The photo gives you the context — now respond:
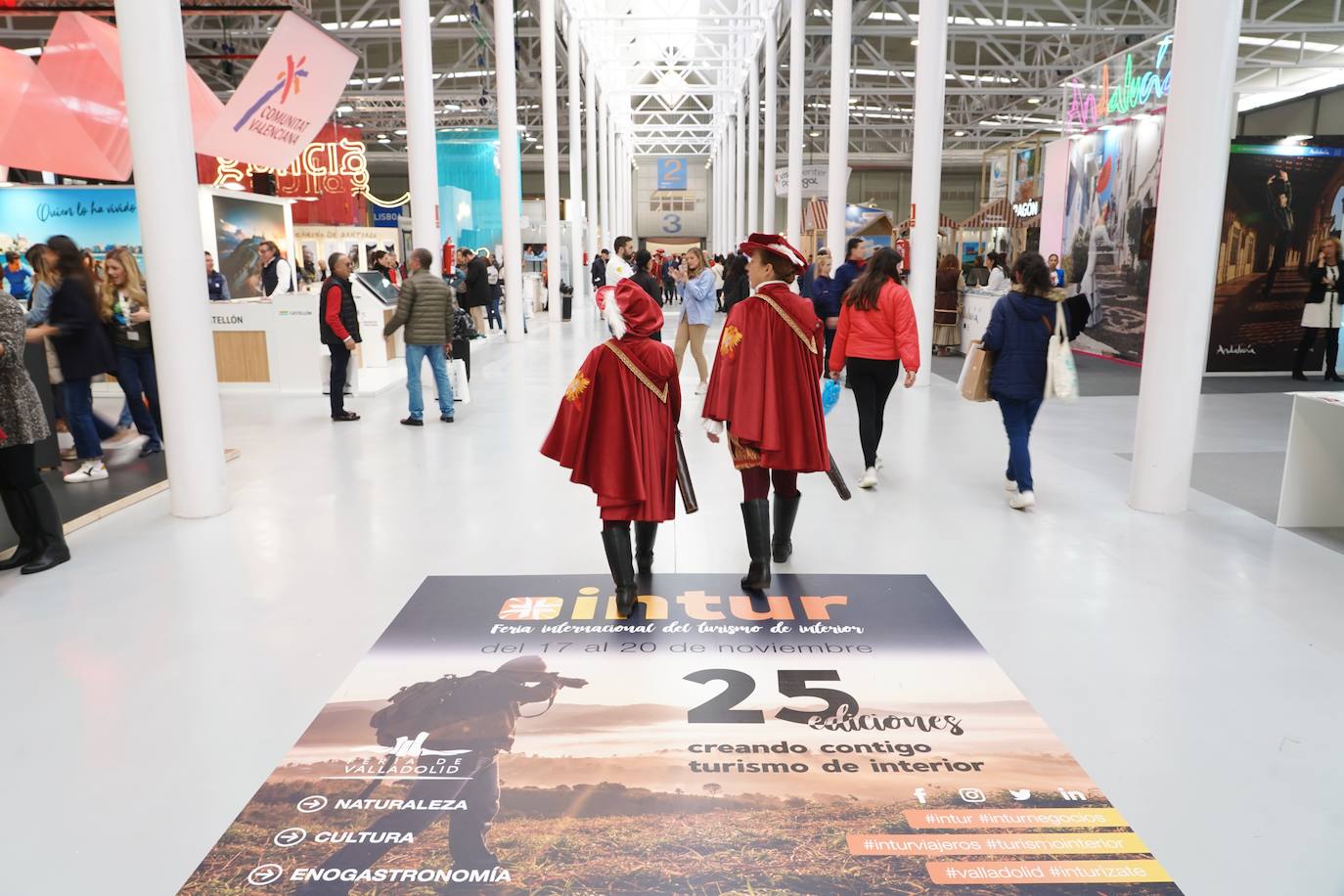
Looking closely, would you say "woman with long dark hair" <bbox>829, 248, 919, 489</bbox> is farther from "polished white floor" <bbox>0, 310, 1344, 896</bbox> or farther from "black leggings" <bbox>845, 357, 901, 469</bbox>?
"polished white floor" <bbox>0, 310, 1344, 896</bbox>

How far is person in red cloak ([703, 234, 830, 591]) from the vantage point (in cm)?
405

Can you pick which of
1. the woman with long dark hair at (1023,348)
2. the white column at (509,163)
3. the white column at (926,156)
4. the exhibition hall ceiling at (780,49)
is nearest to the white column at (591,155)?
the exhibition hall ceiling at (780,49)

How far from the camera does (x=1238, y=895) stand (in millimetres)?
2275

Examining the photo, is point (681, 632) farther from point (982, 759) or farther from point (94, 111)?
point (94, 111)

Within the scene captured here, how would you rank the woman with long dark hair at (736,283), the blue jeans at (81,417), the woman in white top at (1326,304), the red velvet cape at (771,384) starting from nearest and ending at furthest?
the red velvet cape at (771,384), the blue jeans at (81,417), the woman in white top at (1326,304), the woman with long dark hair at (736,283)

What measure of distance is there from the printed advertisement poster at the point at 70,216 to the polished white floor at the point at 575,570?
9196 millimetres

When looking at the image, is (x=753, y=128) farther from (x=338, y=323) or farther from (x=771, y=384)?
(x=771, y=384)

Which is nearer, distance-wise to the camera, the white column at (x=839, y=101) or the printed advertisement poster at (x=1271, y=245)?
the printed advertisement poster at (x=1271, y=245)

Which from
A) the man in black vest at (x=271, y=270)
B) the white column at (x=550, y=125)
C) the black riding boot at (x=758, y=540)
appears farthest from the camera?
the white column at (x=550, y=125)

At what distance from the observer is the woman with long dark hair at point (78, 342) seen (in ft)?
19.5

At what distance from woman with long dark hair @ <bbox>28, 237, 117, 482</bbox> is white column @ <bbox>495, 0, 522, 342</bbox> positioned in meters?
9.32

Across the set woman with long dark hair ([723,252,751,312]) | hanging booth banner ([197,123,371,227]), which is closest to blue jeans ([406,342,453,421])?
woman with long dark hair ([723,252,751,312])

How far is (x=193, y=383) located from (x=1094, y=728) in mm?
4860

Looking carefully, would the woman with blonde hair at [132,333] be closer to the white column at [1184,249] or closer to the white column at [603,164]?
the white column at [1184,249]
